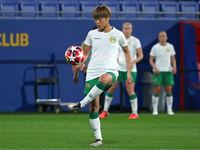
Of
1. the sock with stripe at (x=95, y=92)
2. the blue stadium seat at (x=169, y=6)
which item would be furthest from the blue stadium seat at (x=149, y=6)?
the sock with stripe at (x=95, y=92)

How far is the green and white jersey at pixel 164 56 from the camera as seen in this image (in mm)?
10797

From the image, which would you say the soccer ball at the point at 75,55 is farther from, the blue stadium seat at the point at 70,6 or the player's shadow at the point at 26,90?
the blue stadium seat at the point at 70,6

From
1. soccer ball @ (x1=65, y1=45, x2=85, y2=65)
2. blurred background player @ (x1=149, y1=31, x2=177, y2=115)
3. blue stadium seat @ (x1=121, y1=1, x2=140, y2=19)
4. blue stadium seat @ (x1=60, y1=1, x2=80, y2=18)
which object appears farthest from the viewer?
blue stadium seat @ (x1=121, y1=1, x2=140, y2=19)

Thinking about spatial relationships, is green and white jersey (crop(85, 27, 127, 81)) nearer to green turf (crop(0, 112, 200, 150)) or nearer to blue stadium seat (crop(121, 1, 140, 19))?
green turf (crop(0, 112, 200, 150))

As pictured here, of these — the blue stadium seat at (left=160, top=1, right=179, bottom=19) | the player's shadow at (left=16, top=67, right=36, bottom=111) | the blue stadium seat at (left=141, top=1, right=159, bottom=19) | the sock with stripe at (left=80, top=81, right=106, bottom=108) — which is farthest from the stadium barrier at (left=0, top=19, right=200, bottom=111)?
the sock with stripe at (left=80, top=81, right=106, bottom=108)

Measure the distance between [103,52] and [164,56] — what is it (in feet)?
19.4

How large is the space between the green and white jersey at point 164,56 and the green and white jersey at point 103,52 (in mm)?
5624

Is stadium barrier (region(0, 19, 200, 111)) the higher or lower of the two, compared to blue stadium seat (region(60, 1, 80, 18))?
lower

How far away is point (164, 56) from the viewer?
428 inches

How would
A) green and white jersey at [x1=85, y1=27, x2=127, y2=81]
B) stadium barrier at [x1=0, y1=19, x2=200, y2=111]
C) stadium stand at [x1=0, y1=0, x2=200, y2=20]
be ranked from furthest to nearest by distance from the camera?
stadium stand at [x1=0, y1=0, x2=200, y2=20] → stadium barrier at [x1=0, y1=19, x2=200, y2=111] → green and white jersey at [x1=85, y1=27, x2=127, y2=81]

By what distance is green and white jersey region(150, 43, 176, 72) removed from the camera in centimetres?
1080

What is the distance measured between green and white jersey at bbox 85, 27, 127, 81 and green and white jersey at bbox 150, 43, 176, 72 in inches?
221

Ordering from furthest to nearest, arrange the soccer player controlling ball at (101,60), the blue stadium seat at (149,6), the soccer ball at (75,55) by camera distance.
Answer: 1. the blue stadium seat at (149,6)
2. the soccer ball at (75,55)
3. the soccer player controlling ball at (101,60)

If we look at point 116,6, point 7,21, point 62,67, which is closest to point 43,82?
point 62,67
